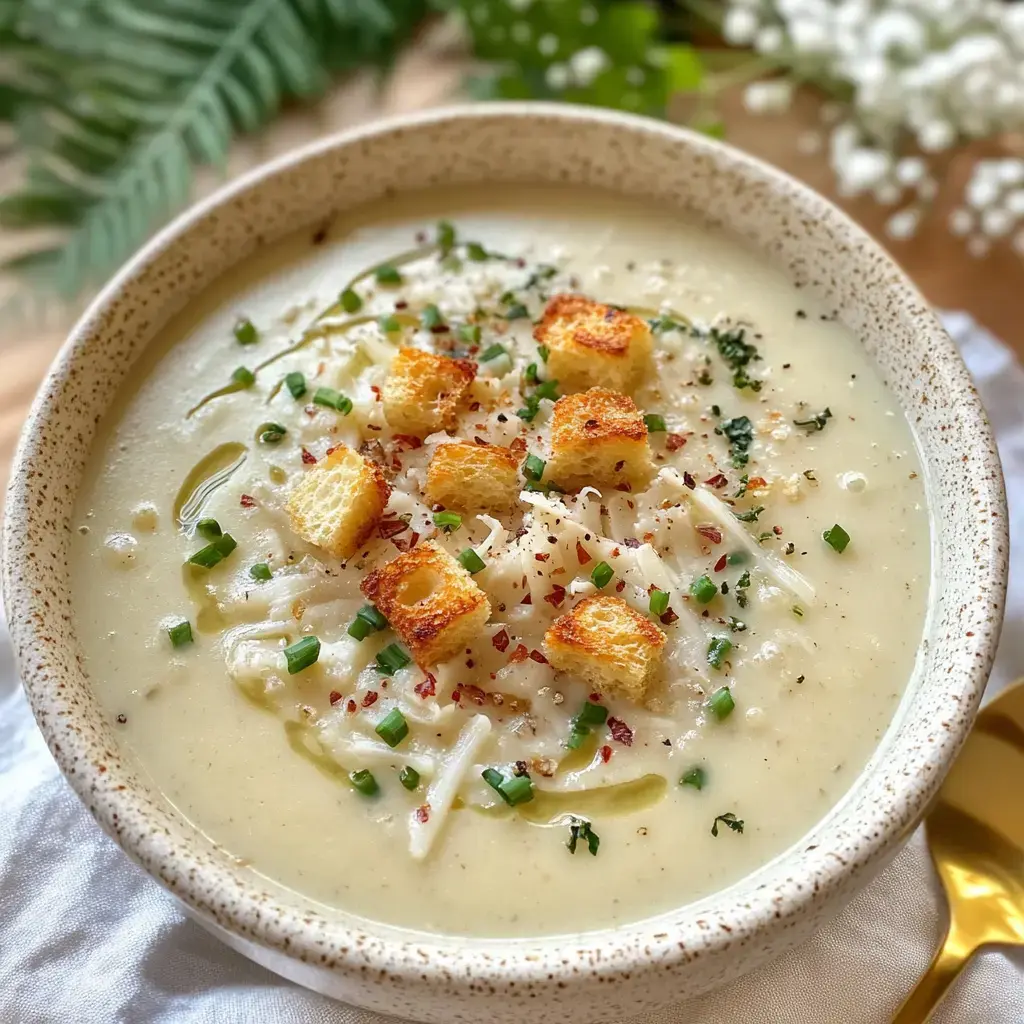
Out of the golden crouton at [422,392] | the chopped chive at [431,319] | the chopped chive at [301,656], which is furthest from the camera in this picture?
the chopped chive at [431,319]

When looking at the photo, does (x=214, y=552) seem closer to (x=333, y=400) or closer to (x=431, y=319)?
(x=333, y=400)

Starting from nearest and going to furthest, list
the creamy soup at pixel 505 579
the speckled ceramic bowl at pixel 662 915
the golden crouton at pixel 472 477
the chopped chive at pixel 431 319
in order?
the speckled ceramic bowl at pixel 662 915 → the creamy soup at pixel 505 579 → the golden crouton at pixel 472 477 → the chopped chive at pixel 431 319

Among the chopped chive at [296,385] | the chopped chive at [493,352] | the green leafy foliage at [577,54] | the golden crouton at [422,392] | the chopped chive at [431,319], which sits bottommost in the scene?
the chopped chive at [296,385]

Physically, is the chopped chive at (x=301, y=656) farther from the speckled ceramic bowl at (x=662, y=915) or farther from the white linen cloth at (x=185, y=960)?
the white linen cloth at (x=185, y=960)

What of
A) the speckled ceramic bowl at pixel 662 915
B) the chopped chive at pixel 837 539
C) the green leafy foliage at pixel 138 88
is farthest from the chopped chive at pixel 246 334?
the chopped chive at pixel 837 539

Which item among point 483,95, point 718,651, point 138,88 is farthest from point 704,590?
point 138,88

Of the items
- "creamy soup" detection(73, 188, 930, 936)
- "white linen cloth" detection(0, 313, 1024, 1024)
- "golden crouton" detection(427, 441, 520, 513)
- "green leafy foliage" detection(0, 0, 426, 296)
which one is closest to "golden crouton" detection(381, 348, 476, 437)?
"creamy soup" detection(73, 188, 930, 936)

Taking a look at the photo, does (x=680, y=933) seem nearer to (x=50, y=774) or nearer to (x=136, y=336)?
(x=50, y=774)
